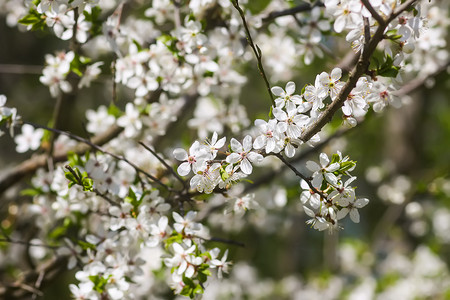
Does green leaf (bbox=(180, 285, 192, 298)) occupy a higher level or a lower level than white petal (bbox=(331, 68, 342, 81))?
lower

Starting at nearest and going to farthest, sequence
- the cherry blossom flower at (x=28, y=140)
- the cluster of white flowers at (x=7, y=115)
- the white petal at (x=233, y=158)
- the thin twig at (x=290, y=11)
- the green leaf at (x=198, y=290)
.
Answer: the white petal at (x=233, y=158) → the green leaf at (x=198, y=290) → the cluster of white flowers at (x=7, y=115) → the thin twig at (x=290, y=11) → the cherry blossom flower at (x=28, y=140)

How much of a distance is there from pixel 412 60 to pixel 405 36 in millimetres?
1107

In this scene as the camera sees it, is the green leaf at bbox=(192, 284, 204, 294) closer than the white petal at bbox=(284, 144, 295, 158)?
No

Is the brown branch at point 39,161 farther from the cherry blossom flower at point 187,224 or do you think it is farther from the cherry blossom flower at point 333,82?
the cherry blossom flower at point 333,82


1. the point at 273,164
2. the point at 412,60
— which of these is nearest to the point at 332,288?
the point at 273,164

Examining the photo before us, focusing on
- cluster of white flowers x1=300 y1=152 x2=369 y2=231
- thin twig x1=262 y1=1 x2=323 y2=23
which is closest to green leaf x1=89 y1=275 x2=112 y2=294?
cluster of white flowers x1=300 y1=152 x2=369 y2=231

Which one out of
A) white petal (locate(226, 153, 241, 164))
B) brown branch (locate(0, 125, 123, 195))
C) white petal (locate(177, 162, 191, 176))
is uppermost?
white petal (locate(226, 153, 241, 164))

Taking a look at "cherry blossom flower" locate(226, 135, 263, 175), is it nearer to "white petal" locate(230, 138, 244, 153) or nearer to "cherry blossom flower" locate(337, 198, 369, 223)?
"white petal" locate(230, 138, 244, 153)

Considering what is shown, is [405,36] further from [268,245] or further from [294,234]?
[268,245]

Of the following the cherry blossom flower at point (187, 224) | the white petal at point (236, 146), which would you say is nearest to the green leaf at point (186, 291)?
the cherry blossom flower at point (187, 224)

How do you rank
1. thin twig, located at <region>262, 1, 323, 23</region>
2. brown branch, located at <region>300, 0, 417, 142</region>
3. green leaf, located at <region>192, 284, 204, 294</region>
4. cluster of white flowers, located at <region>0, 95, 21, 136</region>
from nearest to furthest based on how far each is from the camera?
brown branch, located at <region>300, 0, 417, 142</region> → green leaf, located at <region>192, 284, 204, 294</region> → cluster of white flowers, located at <region>0, 95, 21, 136</region> → thin twig, located at <region>262, 1, 323, 23</region>

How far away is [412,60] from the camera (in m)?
2.37

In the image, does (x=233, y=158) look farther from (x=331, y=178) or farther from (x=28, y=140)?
(x=28, y=140)

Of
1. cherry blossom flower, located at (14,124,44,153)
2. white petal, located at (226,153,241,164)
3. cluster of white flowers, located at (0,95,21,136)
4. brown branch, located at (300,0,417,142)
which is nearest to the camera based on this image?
brown branch, located at (300,0,417,142)
